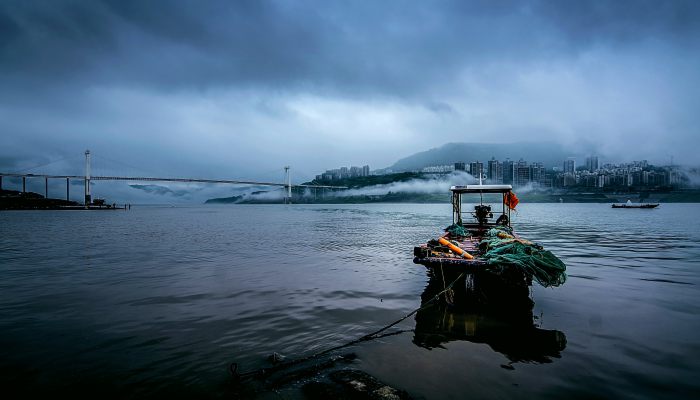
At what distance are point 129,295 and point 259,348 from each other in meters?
6.55

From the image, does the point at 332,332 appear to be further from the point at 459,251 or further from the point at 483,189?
the point at 483,189

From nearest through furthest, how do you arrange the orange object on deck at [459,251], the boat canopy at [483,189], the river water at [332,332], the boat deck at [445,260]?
the river water at [332,332], the boat deck at [445,260], the orange object on deck at [459,251], the boat canopy at [483,189]

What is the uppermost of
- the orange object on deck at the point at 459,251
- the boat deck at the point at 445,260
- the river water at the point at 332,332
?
the orange object on deck at the point at 459,251

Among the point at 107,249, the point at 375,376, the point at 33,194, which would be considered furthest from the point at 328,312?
the point at 33,194

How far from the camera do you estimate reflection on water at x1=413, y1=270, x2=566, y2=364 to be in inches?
280

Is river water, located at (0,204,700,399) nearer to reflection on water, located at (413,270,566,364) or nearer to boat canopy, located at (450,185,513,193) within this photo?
reflection on water, located at (413,270,566,364)

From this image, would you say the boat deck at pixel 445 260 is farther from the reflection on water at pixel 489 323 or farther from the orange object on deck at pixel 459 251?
the reflection on water at pixel 489 323

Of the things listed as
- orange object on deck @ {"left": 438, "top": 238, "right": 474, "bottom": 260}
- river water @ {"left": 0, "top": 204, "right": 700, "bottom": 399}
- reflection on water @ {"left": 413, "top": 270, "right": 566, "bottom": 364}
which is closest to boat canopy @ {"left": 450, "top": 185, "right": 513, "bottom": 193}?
river water @ {"left": 0, "top": 204, "right": 700, "bottom": 399}

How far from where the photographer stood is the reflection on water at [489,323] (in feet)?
23.3

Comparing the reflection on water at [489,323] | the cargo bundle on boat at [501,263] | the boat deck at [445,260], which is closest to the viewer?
the reflection on water at [489,323]

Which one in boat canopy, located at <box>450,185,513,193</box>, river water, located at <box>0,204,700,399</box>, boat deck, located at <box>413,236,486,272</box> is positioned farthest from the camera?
boat canopy, located at <box>450,185,513,193</box>

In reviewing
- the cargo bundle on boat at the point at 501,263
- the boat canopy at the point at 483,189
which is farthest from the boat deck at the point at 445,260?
the boat canopy at the point at 483,189

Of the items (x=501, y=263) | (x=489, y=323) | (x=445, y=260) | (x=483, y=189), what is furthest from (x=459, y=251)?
(x=483, y=189)

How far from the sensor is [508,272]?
8820 millimetres
